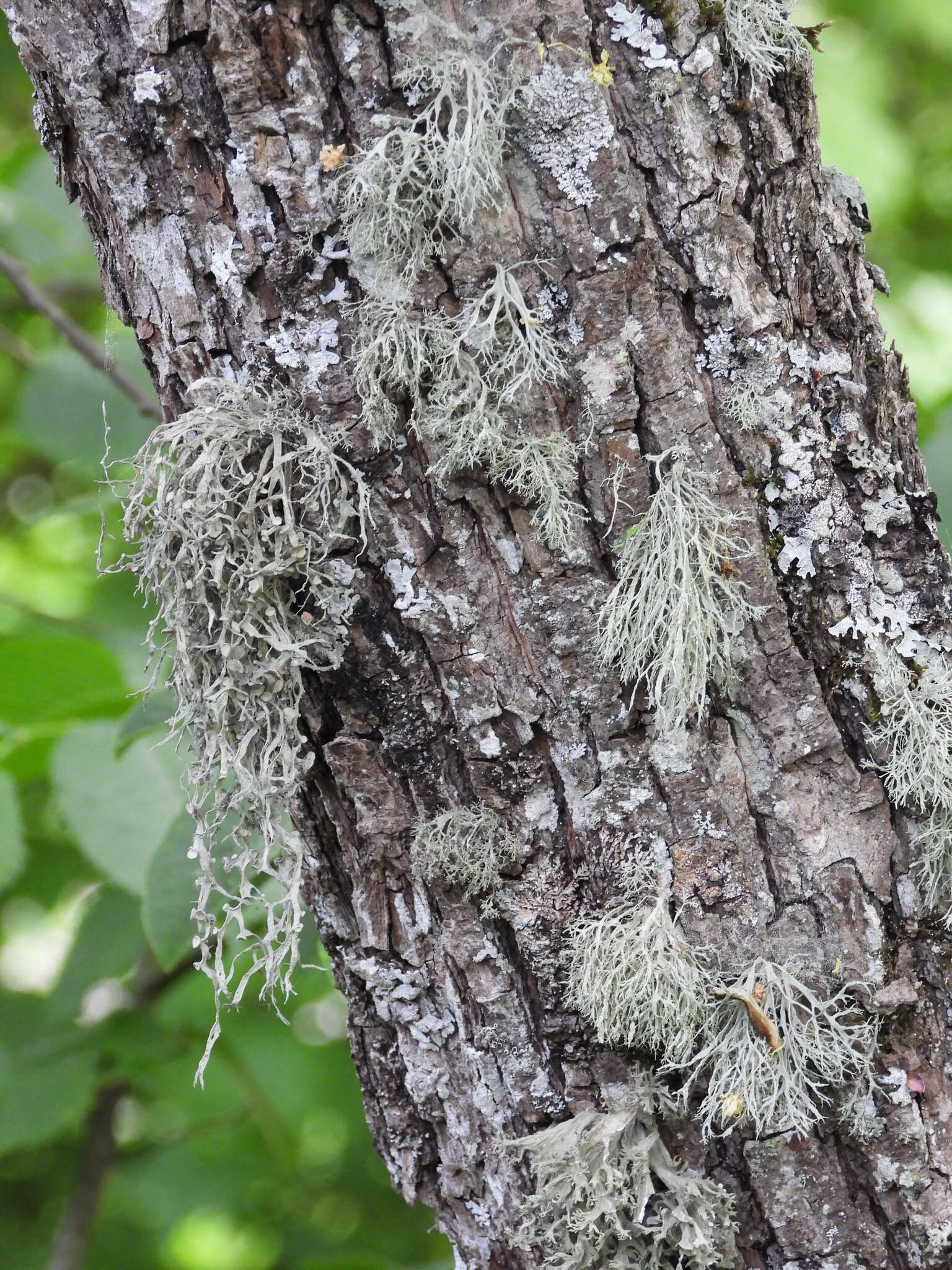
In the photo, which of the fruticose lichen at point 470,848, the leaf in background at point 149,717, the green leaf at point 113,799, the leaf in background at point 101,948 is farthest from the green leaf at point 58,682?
the fruticose lichen at point 470,848

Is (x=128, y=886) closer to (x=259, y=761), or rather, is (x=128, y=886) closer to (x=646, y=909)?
(x=259, y=761)

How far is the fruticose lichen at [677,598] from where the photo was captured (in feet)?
2.80

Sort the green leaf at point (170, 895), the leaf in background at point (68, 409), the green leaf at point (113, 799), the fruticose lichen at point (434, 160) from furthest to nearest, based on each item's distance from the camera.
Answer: the leaf in background at point (68, 409) < the green leaf at point (113, 799) < the green leaf at point (170, 895) < the fruticose lichen at point (434, 160)

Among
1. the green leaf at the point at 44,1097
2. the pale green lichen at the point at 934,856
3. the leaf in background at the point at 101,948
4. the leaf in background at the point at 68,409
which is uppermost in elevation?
the leaf in background at the point at 68,409

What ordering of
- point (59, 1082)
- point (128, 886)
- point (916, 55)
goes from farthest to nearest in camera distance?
point (916, 55) < point (59, 1082) < point (128, 886)

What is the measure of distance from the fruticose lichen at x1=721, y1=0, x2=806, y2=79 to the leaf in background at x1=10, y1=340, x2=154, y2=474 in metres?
1.51

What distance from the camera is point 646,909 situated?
903 millimetres

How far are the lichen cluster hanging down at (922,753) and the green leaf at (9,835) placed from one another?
1.29 m

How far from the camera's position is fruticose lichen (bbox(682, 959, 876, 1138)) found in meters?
0.89

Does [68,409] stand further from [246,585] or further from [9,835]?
[246,585]

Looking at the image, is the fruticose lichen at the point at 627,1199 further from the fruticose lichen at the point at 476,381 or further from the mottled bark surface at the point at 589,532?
the fruticose lichen at the point at 476,381

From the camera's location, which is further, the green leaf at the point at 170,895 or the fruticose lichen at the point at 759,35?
Answer: the green leaf at the point at 170,895

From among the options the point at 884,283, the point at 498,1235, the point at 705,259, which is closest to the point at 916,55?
the point at 884,283

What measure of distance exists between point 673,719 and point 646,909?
183 mm
